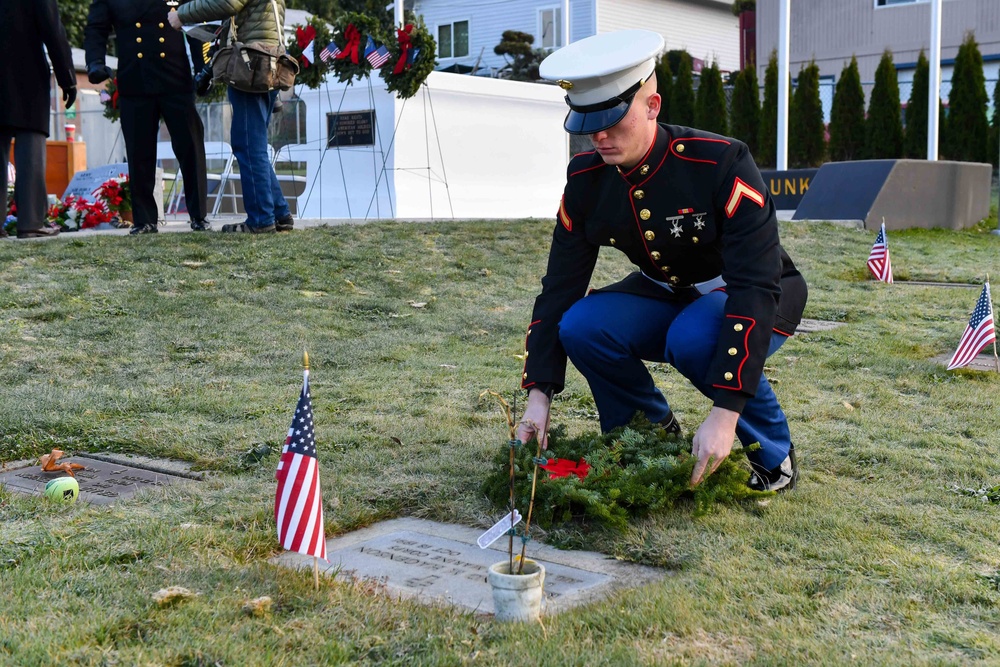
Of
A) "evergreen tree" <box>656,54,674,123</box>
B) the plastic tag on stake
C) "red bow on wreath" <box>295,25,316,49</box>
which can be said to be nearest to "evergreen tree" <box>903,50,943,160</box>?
"evergreen tree" <box>656,54,674,123</box>

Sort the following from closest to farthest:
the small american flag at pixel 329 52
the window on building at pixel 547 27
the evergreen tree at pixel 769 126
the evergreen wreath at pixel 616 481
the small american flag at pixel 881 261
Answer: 1. the evergreen wreath at pixel 616 481
2. the small american flag at pixel 881 261
3. the small american flag at pixel 329 52
4. the evergreen tree at pixel 769 126
5. the window on building at pixel 547 27

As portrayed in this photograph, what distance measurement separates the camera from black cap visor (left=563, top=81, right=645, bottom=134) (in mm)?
3154

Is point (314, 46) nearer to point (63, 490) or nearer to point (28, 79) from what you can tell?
point (28, 79)

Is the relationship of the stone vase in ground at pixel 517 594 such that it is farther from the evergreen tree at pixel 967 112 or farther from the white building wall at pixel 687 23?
the white building wall at pixel 687 23

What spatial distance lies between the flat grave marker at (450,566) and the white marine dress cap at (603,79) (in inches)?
47.0

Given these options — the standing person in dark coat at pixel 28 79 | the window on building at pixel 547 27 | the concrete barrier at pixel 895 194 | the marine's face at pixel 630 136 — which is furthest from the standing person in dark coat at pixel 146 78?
the window on building at pixel 547 27

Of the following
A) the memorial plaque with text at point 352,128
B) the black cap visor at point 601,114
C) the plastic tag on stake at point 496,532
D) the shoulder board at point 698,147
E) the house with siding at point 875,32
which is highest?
the house with siding at point 875,32

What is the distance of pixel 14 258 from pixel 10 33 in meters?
2.03

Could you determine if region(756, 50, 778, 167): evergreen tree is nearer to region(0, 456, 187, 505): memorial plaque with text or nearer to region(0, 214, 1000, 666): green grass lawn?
region(0, 214, 1000, 666): green grass lawn

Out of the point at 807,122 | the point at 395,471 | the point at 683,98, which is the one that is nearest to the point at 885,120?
the point at 807,122

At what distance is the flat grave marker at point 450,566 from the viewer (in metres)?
2.69

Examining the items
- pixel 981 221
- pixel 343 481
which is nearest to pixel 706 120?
pixel 981 221

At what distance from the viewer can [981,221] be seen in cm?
1600

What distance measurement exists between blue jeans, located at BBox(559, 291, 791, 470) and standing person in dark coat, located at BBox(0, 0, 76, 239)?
6916mm
